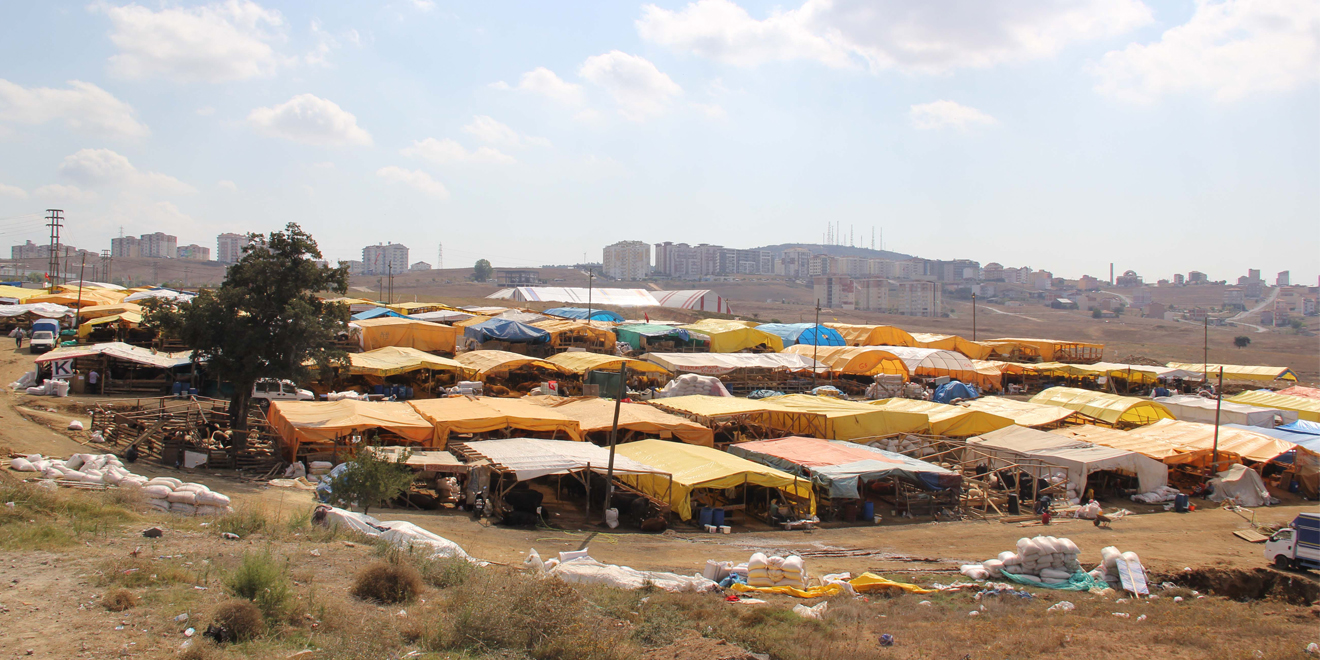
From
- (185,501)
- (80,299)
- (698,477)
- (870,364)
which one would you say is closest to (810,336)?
(870,364)

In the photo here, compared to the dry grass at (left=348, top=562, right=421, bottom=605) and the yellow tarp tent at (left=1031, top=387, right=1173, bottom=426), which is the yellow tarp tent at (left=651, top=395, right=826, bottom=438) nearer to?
the yellow tarp tent at (left=1031, top=387, right=1173, bottom=426)

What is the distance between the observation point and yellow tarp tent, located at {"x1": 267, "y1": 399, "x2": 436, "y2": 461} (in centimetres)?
1641

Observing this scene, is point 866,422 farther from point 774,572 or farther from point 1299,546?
point 774,572

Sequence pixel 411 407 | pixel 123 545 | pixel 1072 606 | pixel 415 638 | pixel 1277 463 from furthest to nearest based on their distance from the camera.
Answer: pixel 1277 463, pixel 411 407, pixel 1072 606, pixel 123 545, pixel 415 638

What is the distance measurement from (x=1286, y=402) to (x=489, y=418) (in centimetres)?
3236

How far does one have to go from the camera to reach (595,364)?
2842cm

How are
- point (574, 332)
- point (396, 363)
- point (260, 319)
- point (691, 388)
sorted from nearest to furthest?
point (260, 319) → point (396, 363) → point (691, 388) → point (574, 332)

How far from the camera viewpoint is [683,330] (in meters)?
40.3

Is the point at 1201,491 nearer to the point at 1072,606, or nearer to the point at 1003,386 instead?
the point at 1072,606

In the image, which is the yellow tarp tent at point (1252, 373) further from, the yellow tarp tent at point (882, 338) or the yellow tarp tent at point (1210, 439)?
the yellow tarp tent at point (1210, 439)

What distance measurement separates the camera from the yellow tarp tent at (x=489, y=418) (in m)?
17.7

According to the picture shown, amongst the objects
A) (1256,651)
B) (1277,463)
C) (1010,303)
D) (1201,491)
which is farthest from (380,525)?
(1010,303)

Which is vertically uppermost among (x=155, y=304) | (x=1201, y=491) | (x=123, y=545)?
(x=155, y=304)

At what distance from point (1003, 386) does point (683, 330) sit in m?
17.5
